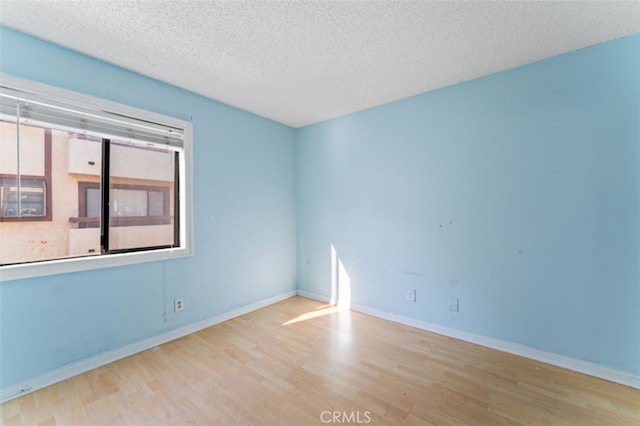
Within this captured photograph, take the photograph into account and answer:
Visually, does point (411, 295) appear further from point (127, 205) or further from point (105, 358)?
point (127, 205)

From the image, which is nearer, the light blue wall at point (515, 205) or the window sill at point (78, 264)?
the window sill at point (78, 264)

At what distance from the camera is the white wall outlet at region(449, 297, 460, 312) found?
8.30 feet

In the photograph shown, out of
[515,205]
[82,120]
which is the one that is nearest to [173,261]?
[82,120]

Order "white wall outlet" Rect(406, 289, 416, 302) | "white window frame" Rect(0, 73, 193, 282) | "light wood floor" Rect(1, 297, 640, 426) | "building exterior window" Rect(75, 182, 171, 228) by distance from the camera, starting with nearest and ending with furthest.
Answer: "light wood floor" Rect(1, 297, 640, 426), "white window frame" Rect(0, 73, 193, 282), "building exterior window" Rect(75, 182, 171, 228), "white wall outlet" Rect(406, 289, 416, 302)

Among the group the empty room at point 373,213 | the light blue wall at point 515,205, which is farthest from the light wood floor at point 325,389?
the light blue wall at point 515,205

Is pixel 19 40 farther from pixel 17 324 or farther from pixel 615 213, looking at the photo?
pixel 615 213

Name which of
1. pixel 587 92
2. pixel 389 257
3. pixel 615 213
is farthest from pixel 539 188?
pixel 389 257

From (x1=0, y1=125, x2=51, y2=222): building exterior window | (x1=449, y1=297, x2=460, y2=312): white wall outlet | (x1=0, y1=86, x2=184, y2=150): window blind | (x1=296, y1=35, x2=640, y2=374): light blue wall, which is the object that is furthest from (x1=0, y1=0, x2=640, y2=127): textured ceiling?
(x1=449, y1=297, x2=460, y2=312): white wall outlet

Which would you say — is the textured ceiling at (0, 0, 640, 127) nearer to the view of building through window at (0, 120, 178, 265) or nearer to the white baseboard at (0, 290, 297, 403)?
the view of building through window at (0, 120, 178, 265)

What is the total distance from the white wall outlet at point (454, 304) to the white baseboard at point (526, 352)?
7.7 inches

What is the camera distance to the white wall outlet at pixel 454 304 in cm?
253

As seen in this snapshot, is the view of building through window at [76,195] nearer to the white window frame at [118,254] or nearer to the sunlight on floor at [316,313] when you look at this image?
the white window frame at [118,254]

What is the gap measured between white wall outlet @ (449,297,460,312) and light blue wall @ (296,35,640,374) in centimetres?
4

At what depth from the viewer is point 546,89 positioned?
2121mm
